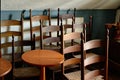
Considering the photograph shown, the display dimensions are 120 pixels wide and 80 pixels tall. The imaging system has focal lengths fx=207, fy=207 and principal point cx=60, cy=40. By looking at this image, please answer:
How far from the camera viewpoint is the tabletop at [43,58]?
1.94 metres

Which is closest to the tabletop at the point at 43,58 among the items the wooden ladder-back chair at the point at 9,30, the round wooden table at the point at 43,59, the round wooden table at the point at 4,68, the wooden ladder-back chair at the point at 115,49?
the round wooden table at the point at 43,59

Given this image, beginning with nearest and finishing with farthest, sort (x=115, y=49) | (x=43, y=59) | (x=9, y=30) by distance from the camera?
(x=43, y=59) < (x=9, y=30) < (x=115, y=49)

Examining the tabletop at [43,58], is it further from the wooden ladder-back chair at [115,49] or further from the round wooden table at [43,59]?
the wooden ladder-back chair at [115,49]

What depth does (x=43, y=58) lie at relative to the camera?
2059 mm

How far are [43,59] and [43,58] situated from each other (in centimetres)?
3

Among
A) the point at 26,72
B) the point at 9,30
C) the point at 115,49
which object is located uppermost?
the point at 9,30

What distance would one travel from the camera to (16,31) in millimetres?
3096

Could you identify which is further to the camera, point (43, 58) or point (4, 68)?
point (43, 58)

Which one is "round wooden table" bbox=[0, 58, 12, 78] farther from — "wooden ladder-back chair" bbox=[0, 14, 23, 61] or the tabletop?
"wooden ladder-back chair" bbox=[0, 14, 23, 61]

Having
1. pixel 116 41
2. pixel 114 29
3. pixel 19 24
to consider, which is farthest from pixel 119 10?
pixel 19 24

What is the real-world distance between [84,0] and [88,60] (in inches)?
69.1

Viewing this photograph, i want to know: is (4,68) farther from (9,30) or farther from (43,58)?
(9,30)

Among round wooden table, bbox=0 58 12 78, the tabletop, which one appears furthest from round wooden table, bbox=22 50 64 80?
round wooden table, bbox=0 58 12 78

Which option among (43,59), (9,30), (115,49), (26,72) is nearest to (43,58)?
(43,59)
